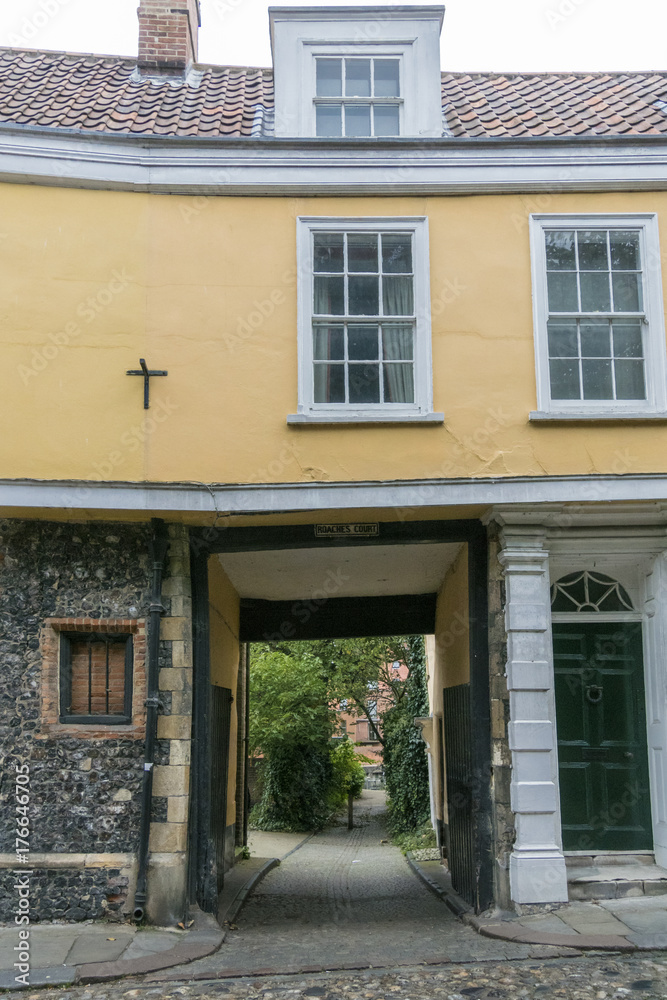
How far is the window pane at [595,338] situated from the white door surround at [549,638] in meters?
1.51

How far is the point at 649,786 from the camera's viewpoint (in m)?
9.31

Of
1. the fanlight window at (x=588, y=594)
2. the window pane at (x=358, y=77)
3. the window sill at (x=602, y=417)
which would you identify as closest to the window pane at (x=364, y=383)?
the window sill at (x=602, y=417)

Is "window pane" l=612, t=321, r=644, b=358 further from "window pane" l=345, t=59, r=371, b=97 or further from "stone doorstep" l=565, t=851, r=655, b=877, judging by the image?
"stone doorstep" l=565, t=851, r=655, b=877

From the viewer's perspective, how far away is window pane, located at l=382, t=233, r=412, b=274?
30.6 feet

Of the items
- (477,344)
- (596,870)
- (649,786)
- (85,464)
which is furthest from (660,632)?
(85,464)

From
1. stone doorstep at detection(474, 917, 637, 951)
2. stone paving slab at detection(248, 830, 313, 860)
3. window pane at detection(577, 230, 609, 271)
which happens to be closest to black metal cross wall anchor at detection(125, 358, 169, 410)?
window pane at detection(577, 230, 609, 271)

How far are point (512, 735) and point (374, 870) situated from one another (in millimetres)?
7203

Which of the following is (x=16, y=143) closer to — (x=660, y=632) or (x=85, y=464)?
(x=85, y=464)

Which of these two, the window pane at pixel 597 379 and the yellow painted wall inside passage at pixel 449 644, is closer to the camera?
the window pane at pixel 597 379

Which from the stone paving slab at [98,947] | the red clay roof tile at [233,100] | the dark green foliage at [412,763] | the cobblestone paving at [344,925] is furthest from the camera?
the dark green foliage at [412,763]

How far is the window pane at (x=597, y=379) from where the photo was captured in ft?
30.0

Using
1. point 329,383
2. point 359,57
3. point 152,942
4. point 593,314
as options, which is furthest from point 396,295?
point 152,942

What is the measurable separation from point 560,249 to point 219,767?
6.85 m

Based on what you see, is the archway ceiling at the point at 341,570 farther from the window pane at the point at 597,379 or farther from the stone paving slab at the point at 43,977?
the stone paving slab at the point at 43,977
